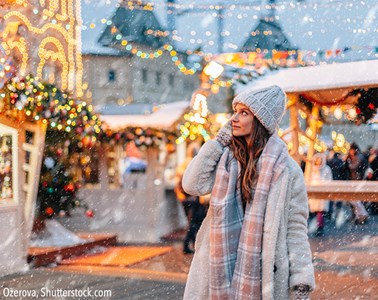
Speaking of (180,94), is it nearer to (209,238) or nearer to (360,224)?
(360,224)

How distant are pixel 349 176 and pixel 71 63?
6.07 m

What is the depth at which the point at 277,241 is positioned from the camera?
11.3 feet

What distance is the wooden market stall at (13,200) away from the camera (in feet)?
29.6

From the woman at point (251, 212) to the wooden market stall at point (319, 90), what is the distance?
6.70 m

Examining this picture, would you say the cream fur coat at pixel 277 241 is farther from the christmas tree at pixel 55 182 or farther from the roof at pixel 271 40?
the roof at pixel 271 40

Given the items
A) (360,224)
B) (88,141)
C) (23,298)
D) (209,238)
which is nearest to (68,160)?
(88,141)

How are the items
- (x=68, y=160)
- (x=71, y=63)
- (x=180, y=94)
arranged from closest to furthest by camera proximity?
(x=68, y=160) → (x=71, y=63) → (x=180, y=94)

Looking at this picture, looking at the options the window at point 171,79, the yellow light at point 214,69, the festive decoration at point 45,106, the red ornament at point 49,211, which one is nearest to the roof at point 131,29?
the window at point 171,79

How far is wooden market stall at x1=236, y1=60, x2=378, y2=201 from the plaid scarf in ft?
22.2

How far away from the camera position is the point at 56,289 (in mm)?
8023

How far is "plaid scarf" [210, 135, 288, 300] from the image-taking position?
3.42 meters

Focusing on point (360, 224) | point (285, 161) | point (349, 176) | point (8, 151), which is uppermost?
point (285, 161)

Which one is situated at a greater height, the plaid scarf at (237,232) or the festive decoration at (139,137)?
the plaid scarf at (237,232)

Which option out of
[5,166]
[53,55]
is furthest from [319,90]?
[53,55]
